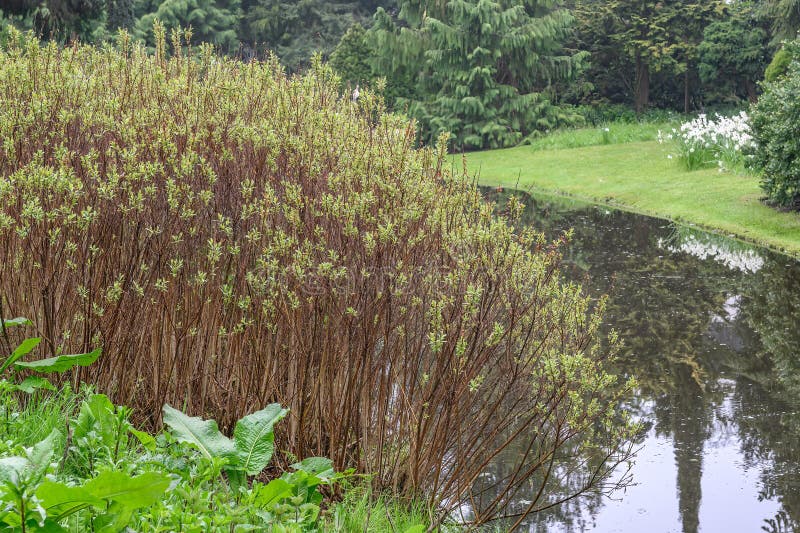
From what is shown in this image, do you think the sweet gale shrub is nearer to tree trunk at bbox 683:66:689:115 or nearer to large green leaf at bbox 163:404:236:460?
large green leaf at bbox 163:404:236:460

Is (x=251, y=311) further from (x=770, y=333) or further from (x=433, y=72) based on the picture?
(x=433, y=72)

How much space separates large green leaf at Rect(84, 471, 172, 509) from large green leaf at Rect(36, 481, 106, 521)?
2cm

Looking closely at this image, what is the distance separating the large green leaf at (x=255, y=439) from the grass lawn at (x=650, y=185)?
7078mm

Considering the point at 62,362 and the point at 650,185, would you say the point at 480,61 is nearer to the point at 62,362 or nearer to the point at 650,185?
the point at 650,185

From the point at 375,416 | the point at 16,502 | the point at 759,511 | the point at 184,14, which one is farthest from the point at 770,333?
the point at 184,14

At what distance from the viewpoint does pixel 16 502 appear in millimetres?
2127

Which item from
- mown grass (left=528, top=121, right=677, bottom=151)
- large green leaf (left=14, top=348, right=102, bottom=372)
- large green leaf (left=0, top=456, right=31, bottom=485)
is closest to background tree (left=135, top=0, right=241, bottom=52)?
mown grass (left=528, top=121, right=677, bottom=151)

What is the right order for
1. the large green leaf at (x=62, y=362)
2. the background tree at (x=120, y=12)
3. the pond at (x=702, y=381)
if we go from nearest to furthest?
the large green leaf at (x=62, y=362) < the pond at (x=702, y=381) < the background tree at (x=120, y=12)

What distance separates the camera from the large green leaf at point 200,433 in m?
3.50

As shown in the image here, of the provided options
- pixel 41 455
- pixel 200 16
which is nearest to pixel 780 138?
pixel 41 455

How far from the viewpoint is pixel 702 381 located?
777 centimetres

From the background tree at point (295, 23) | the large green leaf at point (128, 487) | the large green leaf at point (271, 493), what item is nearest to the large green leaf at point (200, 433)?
the large green leaf at point (271, 493)

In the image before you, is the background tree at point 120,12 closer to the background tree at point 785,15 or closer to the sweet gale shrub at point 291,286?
the background tree at point 785,15

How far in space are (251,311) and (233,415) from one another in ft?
2.03
